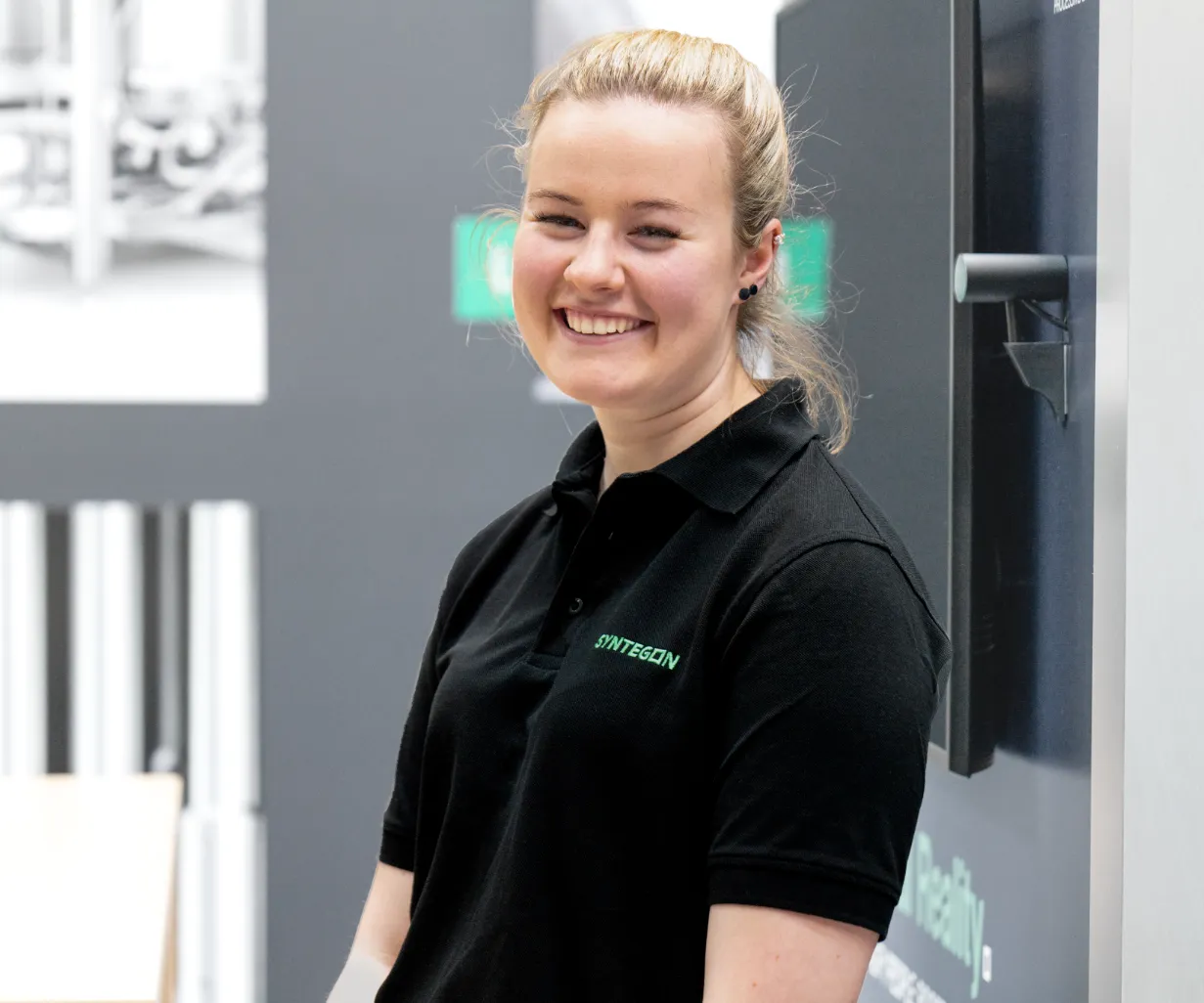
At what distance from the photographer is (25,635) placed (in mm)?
2596

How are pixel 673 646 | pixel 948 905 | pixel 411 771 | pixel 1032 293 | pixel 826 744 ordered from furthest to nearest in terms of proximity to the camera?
pixel 948 905, pixel 411 771, pixel 1032 293, pixel 673 646, pixel 826 744

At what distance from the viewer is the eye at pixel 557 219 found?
3.51 ft

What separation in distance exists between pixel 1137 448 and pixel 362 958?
81 cm

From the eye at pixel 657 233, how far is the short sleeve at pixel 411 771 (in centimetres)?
41

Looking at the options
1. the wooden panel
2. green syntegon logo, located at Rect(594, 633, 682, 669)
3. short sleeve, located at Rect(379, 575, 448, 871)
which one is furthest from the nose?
the wooden panel

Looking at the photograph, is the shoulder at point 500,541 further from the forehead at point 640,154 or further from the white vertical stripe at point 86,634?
the white vertical stripe at point 86,634

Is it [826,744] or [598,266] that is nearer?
[826,744]

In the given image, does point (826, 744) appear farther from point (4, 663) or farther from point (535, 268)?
point (4, 663)

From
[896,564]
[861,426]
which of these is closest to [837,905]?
[896,564]

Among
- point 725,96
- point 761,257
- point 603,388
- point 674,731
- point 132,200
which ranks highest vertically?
point 132,200

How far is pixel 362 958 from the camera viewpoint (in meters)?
1.31

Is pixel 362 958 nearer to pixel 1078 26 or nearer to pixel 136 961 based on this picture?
pixel 136 961

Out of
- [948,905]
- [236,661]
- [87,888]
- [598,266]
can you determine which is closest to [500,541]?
[598,266]

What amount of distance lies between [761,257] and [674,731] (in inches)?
15.4
